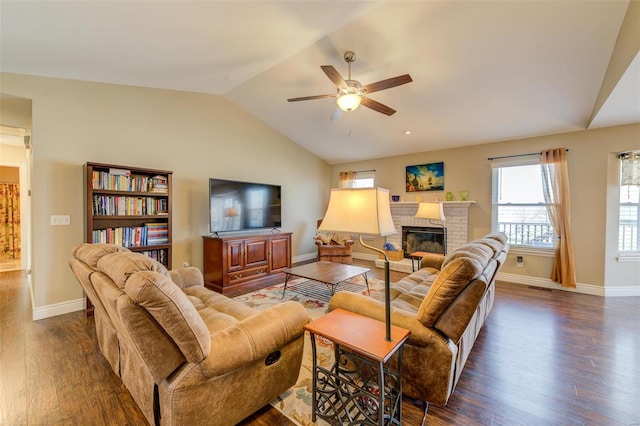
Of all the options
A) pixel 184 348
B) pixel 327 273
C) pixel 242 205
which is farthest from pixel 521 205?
pixel 184 348

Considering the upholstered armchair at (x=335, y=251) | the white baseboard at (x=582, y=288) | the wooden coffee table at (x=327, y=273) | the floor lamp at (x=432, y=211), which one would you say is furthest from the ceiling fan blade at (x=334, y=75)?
the white baseboard at (x=582, y=288)

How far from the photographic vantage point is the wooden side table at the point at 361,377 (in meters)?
1.28

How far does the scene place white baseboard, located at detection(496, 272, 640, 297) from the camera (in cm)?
370

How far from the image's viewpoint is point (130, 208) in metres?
3.38

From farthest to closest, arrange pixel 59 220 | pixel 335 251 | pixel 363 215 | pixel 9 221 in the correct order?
1. pixel 9 221
2. pixel 335 251
3. pixel 59 220
4. pixel 363 215

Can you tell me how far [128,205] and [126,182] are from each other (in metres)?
0.30

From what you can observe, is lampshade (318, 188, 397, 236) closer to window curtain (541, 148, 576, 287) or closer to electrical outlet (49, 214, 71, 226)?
electrical outlet (49, 214, 71, 226)

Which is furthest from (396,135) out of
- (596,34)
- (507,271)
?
(507,271)

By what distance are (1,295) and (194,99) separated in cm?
392

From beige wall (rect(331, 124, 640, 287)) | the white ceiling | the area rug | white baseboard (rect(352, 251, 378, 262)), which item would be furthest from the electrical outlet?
beige wall (rect(331, 124, 640, 287))

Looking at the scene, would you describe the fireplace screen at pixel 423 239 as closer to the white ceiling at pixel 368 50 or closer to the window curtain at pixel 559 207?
the window curtain at pixel 559 207

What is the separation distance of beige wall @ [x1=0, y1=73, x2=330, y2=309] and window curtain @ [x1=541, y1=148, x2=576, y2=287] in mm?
4721

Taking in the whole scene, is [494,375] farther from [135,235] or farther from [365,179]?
[365,179]

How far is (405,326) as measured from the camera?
1.60m
